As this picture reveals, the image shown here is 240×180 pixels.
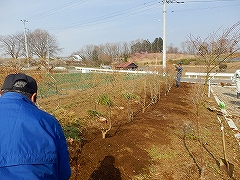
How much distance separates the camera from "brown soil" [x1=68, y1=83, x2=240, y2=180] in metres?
3.29

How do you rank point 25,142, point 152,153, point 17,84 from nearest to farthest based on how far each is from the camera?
point 25,142 → point 17,84 → point 152,153

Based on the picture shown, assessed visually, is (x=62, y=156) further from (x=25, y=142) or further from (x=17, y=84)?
(x=17, y=84)

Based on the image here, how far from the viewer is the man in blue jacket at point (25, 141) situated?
1114 mm

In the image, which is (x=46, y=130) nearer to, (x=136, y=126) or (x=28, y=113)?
(x=28, y=113)

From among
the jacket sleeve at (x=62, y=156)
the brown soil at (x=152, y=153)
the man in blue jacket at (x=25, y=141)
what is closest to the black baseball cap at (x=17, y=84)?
the man in blue jacket at (x=25, y=141)

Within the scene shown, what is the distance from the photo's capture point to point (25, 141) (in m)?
1.16

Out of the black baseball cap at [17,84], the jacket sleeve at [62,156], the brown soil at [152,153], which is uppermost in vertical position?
the black baseball cap at [17,84]

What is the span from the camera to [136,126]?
200 inches

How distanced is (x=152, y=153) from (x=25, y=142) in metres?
3.18

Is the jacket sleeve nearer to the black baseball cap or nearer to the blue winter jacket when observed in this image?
the blue winter jacket

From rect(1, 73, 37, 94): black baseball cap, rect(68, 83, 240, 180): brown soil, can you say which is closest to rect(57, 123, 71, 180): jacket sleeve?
rect(1, 73, 37, 94): black baseball cap

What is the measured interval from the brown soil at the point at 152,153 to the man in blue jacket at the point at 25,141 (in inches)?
80.3

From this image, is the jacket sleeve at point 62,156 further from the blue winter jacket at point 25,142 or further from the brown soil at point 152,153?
the brown soil at point 152,153

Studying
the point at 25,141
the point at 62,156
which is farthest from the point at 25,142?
the point at 62,156
